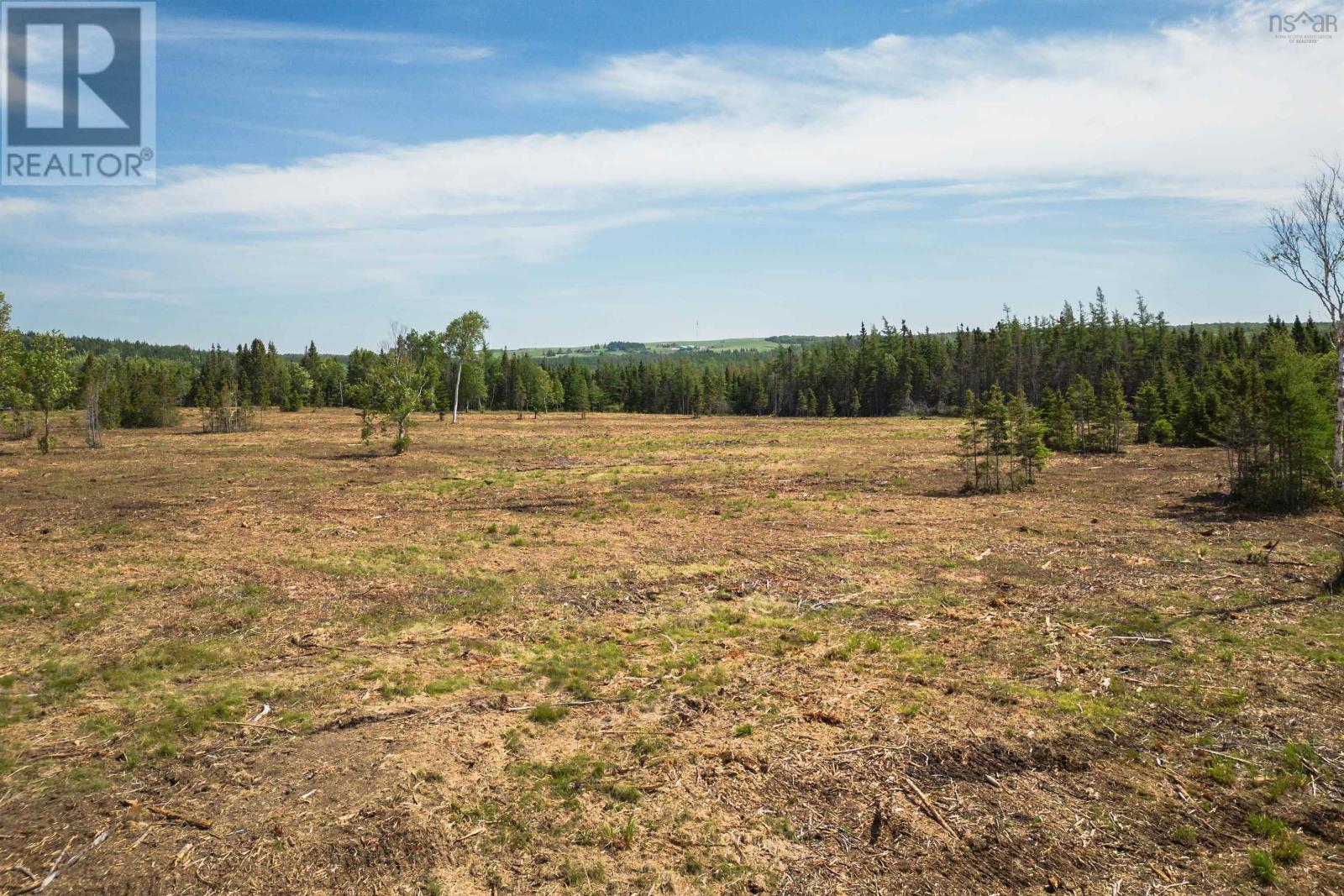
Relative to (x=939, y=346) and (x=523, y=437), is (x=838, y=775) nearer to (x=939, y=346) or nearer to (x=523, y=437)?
(x=523, y=437)

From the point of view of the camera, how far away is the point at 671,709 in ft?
29.9

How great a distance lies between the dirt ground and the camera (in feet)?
20.5

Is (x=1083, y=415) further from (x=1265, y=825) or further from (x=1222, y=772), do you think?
(x=1265, y=825)

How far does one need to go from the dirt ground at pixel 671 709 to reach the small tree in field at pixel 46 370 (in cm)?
2895

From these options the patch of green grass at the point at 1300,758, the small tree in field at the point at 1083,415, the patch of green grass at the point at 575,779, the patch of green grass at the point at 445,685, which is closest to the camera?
the patch of green grass at the point at 575,779

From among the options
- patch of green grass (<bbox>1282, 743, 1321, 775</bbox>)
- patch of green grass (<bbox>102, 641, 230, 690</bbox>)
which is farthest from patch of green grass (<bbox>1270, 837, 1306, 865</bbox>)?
patch of green grass (<bbox>102, 641, 230, 690</bbox>)

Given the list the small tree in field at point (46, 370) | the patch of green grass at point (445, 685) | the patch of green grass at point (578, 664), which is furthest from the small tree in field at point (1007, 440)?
the small tree in field at point (46, 370)

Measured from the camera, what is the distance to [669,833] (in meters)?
6.62

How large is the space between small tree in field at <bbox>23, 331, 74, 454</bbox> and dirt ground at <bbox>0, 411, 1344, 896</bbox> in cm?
2895

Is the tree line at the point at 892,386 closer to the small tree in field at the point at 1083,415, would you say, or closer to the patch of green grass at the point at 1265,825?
the small tree in field at the point at 1083,415

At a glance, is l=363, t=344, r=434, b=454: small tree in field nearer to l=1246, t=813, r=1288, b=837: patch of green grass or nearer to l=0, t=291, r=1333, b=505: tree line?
l=0, t=291, r=1333, b=505: tree line

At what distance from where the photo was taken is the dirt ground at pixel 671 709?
6242mm

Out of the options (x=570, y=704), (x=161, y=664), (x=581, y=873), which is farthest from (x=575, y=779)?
(x=161, y=664)

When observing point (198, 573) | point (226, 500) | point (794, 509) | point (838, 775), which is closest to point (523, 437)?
point (226, 500)
